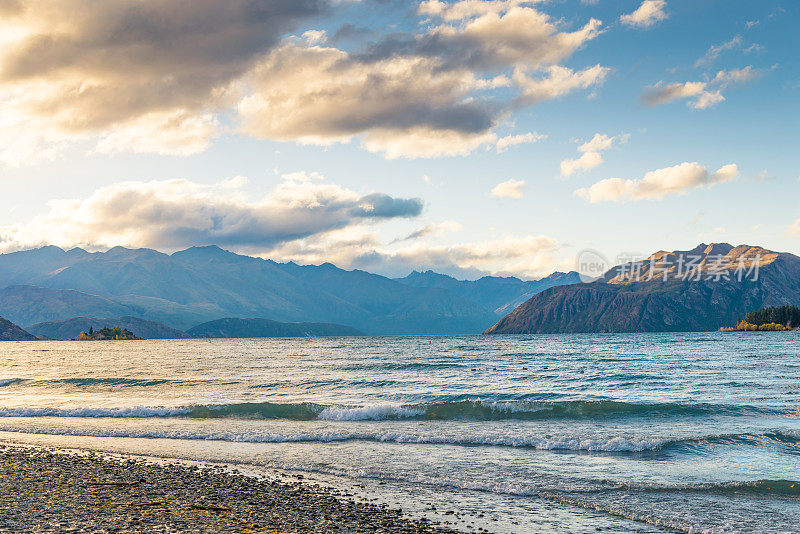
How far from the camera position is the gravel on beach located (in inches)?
607

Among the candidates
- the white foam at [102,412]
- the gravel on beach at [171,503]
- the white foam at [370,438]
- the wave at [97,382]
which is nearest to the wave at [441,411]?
the white foam at [102,412]

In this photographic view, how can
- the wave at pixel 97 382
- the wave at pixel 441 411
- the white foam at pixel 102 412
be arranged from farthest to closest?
the wave at pixel 97 382 < the white foam at pixel 102 412 < the wave at pixel 441 411

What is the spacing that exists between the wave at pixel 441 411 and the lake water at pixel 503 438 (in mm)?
155

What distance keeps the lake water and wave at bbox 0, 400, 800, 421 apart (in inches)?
6.1

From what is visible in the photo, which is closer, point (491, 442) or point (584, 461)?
point (584, 461)

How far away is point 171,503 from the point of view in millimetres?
17891

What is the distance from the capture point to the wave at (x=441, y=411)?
3759cm

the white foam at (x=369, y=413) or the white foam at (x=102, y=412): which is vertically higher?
the white foam at (x=369, y=413)

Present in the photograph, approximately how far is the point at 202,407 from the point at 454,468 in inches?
1080

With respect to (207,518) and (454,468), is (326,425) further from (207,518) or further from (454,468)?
(207,518)

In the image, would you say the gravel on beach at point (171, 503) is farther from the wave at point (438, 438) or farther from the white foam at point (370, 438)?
the wave at point (438, 438)

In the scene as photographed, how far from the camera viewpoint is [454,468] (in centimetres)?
2347

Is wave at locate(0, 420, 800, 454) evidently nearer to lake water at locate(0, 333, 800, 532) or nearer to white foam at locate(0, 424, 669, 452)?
white foam at locate(0, 424, 669, 452)

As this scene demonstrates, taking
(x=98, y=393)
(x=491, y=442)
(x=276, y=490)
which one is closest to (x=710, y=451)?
(x=491, y=442)
